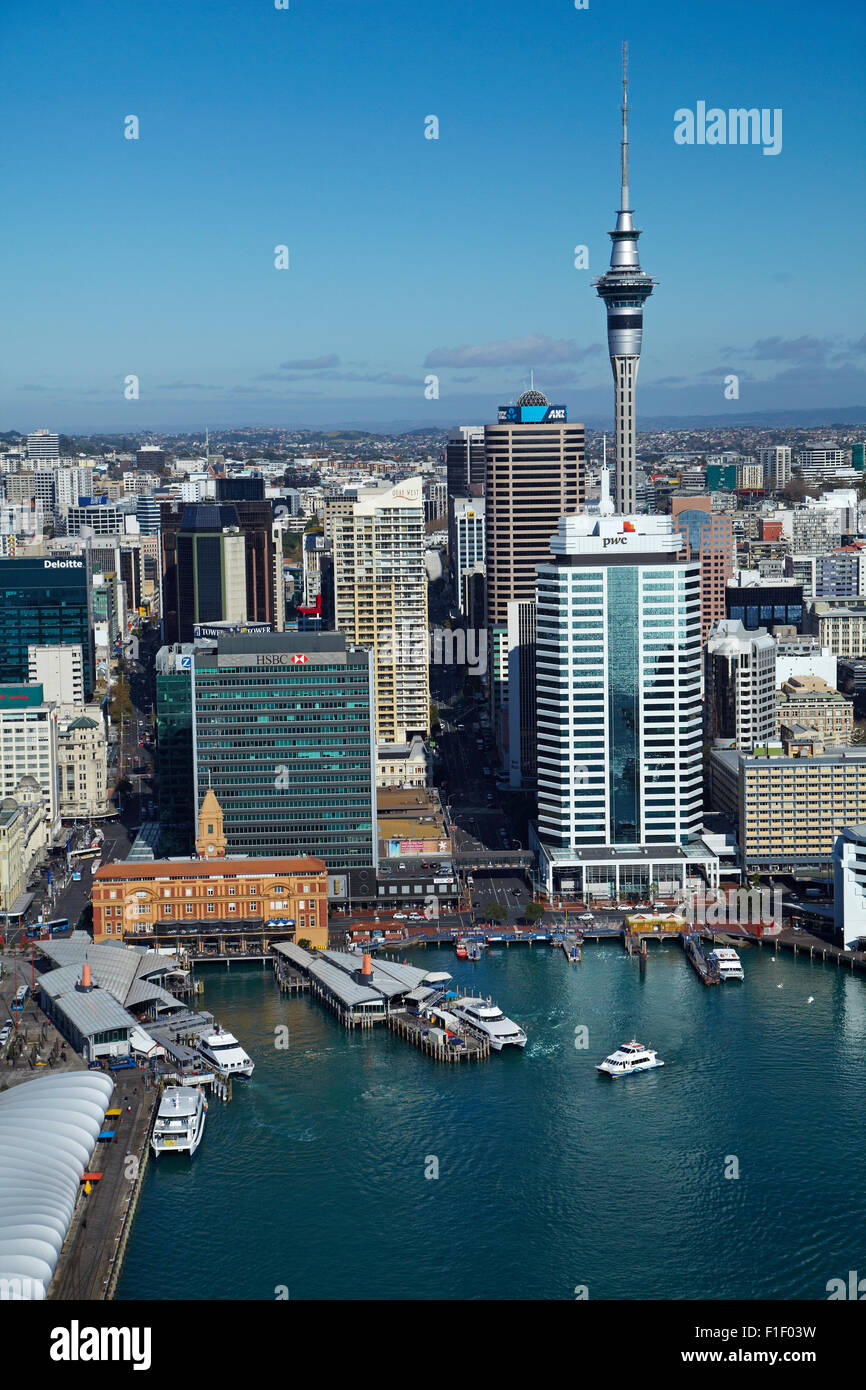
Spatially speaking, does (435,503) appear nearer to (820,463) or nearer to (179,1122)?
(820,463)

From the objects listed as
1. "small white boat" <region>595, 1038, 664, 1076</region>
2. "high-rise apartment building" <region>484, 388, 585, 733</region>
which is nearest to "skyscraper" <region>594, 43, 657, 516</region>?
"high-rise apartment building" <region>484, 388, 585, 733</region>

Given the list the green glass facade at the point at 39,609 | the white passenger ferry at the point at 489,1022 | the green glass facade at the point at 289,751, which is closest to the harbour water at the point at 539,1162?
the white passenger ferry at the point at 489,1022

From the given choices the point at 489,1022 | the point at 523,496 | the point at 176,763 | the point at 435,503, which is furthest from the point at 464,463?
the point at 489,1022

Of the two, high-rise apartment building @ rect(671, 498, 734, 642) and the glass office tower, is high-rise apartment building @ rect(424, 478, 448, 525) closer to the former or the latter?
high-rise apartment building @ rect(671, 498, 734, 642)

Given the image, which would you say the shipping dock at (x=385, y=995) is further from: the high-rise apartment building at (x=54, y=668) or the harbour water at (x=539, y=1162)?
the high-rise apartment building at (x=54, y=668)

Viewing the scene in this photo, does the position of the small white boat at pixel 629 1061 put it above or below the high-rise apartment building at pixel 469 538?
below

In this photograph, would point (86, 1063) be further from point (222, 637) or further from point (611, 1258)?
point (222, 637)
